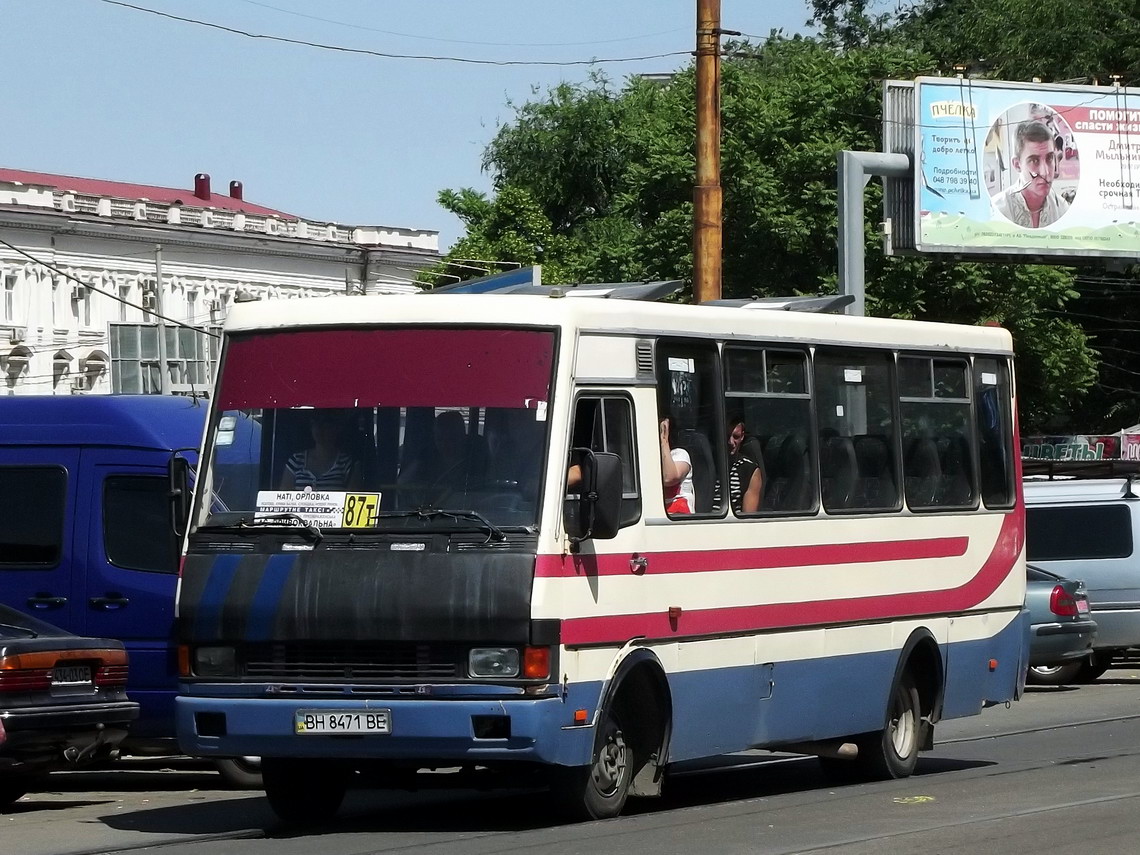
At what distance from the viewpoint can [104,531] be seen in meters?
14.6

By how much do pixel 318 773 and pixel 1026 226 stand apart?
2776 centimetres

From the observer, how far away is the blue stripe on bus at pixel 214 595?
36.2 ft

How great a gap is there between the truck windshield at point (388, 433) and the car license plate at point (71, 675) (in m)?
2.02

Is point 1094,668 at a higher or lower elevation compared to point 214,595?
lower

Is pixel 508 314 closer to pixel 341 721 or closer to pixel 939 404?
pixel 341 721

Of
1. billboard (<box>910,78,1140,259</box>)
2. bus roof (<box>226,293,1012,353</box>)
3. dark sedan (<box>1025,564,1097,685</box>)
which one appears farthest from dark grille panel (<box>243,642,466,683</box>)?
billboard (<box>910,78,1140,259</box>)

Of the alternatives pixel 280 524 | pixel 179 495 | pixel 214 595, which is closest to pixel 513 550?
pixel 280 524

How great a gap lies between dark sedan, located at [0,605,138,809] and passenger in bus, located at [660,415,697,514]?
11.8 ft

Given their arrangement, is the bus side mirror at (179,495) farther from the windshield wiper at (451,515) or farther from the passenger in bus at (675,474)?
the passenger in bus at (675,474)

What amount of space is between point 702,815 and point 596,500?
2138mm

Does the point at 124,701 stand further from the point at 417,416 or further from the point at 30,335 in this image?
the point at 30,335

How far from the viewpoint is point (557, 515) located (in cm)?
1084

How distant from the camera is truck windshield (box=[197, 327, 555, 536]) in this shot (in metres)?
10.9

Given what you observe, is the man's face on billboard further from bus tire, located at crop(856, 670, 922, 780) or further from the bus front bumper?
the bus front bumper
